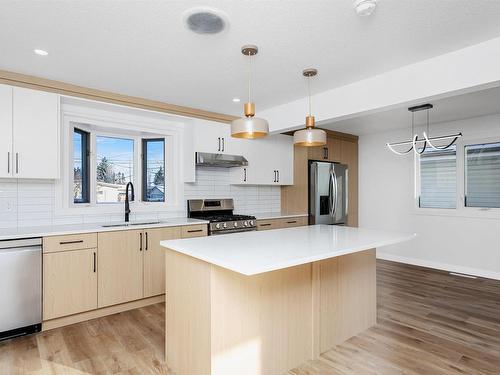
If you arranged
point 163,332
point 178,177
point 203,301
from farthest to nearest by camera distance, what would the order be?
point 178,177
point 163,332
point 203,301

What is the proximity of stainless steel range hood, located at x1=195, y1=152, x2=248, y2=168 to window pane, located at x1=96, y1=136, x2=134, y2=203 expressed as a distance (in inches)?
36.1

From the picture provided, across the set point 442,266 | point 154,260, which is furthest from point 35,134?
point 442,266

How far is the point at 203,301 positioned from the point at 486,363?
212cm

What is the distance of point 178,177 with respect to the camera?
4.23 meters

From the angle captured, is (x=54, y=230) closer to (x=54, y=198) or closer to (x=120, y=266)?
(x=54, y=198)

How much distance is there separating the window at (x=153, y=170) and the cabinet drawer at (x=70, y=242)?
1182 mm

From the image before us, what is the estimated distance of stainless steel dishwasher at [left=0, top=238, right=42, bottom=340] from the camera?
8.18 feet

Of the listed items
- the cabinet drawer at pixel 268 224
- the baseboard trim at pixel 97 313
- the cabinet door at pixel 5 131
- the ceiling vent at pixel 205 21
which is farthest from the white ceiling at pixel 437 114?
the cabinet door at pixel 5 131

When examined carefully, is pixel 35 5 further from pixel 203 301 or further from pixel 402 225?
pixel 402 225

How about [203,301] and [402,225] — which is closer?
[203,301]

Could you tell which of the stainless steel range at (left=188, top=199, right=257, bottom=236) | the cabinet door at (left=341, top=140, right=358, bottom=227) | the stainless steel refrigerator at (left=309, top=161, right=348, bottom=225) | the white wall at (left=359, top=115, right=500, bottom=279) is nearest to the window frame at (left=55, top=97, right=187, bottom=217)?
the stainless steel range at (left=188, top=199, right=257, bottom=236)

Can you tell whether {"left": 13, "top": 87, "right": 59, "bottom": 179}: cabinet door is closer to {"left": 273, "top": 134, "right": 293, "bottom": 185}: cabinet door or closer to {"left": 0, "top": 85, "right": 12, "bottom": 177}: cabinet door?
{"left": 0, "top": 85, "right": 12, "bottom": 177}: cabinet door

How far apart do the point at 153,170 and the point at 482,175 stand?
15.7 ft

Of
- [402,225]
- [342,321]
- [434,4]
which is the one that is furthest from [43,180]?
[402,225]
